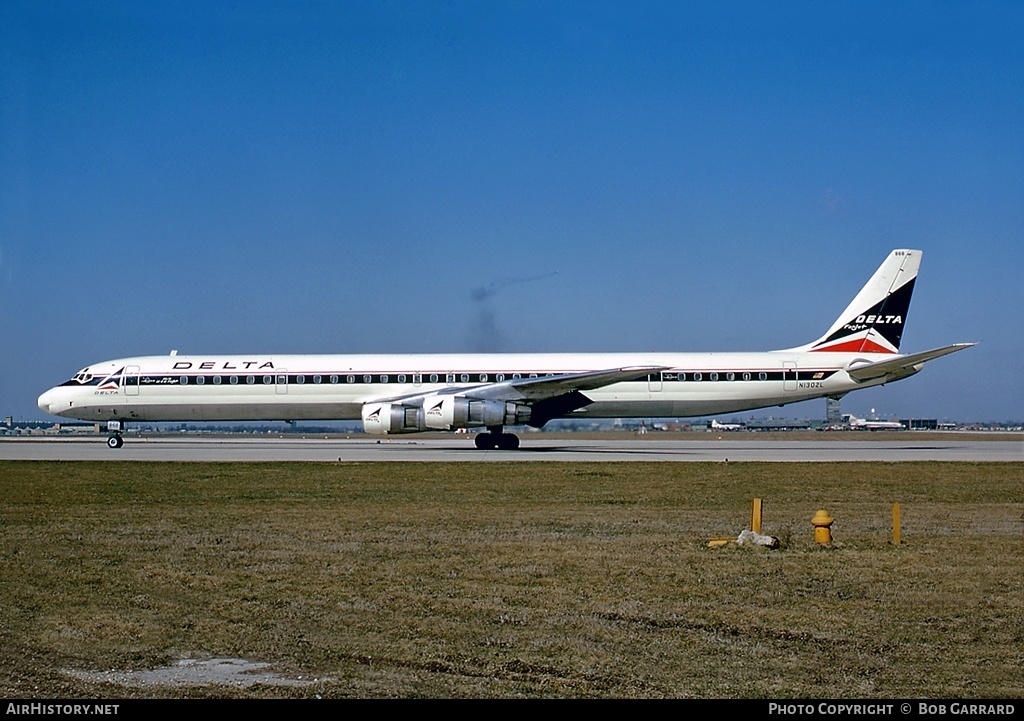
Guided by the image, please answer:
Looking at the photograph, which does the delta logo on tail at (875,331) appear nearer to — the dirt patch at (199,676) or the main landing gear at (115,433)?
the main landing gear at (115,433)

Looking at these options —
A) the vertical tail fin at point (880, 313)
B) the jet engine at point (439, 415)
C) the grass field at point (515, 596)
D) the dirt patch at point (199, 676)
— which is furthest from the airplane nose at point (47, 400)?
the dirt patch at point (199, 676)

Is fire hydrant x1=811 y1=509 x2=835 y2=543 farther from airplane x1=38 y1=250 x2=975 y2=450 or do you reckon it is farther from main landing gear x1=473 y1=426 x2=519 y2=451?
main landing gear x1=473 y1=426 x2=519 y2=451

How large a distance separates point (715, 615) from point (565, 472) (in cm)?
1693

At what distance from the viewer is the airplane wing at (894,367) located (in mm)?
36625

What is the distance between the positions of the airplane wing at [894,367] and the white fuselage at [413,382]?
340mm

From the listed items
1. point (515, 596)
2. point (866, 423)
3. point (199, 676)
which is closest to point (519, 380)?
point (515, 596)

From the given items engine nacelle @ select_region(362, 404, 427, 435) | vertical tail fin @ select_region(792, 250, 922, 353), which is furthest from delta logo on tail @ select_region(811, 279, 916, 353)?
engine nacelle @ select_region(362, 404, 427, 435)

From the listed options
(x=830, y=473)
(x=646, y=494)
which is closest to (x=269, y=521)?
(x=646, y=494)

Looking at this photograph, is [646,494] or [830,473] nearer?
[646,494]

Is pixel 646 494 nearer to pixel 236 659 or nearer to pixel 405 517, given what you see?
pixel 405 517

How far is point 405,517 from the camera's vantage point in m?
15.7

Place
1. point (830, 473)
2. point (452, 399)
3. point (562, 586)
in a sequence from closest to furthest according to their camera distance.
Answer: point (562, 586), point (830, 473), point (452, 399)

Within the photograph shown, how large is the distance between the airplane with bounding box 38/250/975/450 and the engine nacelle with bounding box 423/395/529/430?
0.99 metres

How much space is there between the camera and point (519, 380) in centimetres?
3781
